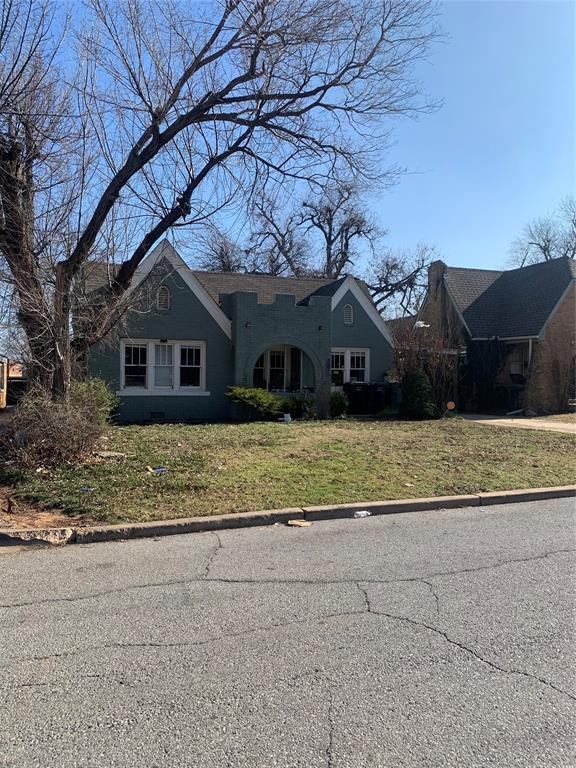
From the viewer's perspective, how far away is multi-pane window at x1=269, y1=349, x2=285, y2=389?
2203 cm

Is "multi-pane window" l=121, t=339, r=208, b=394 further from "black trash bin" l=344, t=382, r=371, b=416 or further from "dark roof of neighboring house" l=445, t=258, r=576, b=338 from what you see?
"dark roof of neighboring house" l=445, t=258, r=576, b=338

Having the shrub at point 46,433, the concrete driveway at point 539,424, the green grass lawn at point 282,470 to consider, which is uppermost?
the shrub at point 46,433

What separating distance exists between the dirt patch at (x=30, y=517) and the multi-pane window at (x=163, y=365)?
1154cm

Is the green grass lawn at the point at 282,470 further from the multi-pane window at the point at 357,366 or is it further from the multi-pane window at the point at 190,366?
the multi-pane window at the point at 357,366

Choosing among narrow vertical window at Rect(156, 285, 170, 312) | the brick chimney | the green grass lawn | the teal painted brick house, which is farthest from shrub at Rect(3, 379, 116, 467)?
the brick chimney

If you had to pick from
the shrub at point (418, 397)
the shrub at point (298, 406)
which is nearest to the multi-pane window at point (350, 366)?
the shrub at point (418, 397)

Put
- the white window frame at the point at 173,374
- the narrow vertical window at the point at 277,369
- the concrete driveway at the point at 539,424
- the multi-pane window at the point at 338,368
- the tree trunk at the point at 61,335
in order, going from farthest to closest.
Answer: the multi-pane window at the point at 338,368, the narrow vertical window at the point at 277,369, the white window frame at the point at 173,374, the concrete driveway at the point at 539,424, the tree trunk at the point at 61,335

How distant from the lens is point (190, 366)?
1955cm

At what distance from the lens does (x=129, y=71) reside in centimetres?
1080

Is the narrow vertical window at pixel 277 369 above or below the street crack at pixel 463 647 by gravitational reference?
above

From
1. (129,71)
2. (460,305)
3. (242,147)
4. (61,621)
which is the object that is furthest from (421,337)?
(61,621)

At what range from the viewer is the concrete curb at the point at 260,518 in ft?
21.3

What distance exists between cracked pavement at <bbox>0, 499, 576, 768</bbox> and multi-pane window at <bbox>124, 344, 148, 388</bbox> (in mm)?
12974

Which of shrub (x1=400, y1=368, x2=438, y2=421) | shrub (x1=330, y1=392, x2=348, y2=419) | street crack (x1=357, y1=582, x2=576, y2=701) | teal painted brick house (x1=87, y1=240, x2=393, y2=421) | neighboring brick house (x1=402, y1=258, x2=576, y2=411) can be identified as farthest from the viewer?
neighboring brick house (x1=402, y1=258, x2=576, y2=411)
